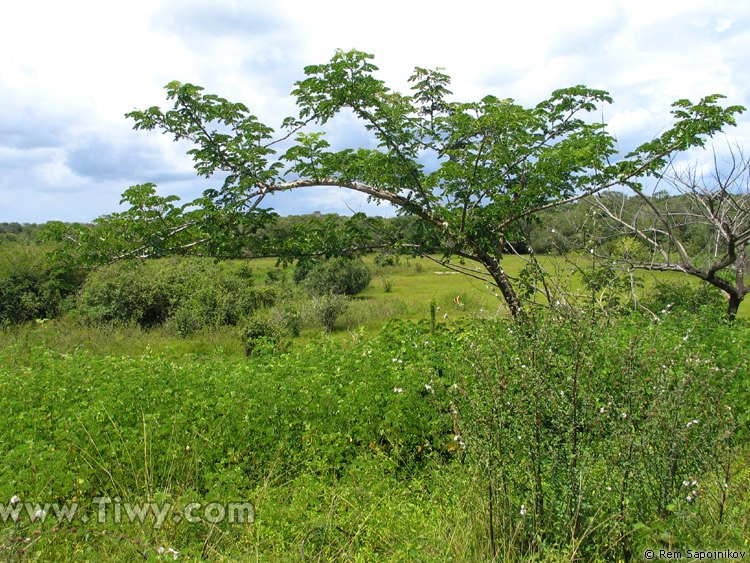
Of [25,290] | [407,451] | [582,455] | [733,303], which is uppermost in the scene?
[25,290]

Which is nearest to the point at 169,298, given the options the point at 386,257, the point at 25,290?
the point at 25,290

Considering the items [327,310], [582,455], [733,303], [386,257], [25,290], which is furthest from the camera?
[327,310]

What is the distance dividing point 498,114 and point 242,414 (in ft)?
12.8

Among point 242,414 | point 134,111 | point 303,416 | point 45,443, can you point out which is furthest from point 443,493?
point 134,111

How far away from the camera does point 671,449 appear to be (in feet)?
9.53

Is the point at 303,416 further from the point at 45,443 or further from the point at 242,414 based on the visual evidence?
the point at 45,443

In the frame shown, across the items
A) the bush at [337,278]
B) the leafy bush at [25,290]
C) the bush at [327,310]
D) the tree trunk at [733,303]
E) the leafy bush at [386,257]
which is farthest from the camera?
the bush at [337,278]

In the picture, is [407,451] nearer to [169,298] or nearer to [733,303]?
[733,303]

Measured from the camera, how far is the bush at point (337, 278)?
2294 cm

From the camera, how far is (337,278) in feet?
79.7

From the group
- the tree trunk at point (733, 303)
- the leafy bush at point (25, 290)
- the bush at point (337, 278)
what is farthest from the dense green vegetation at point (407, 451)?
the bush at point (337, 278)

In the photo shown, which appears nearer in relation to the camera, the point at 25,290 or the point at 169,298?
the point at 25,290

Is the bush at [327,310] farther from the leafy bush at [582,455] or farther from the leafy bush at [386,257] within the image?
the leafy bush at [582,455]

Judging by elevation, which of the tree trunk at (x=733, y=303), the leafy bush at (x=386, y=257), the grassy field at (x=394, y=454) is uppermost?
the leafy bush at (x=386, y=257)
